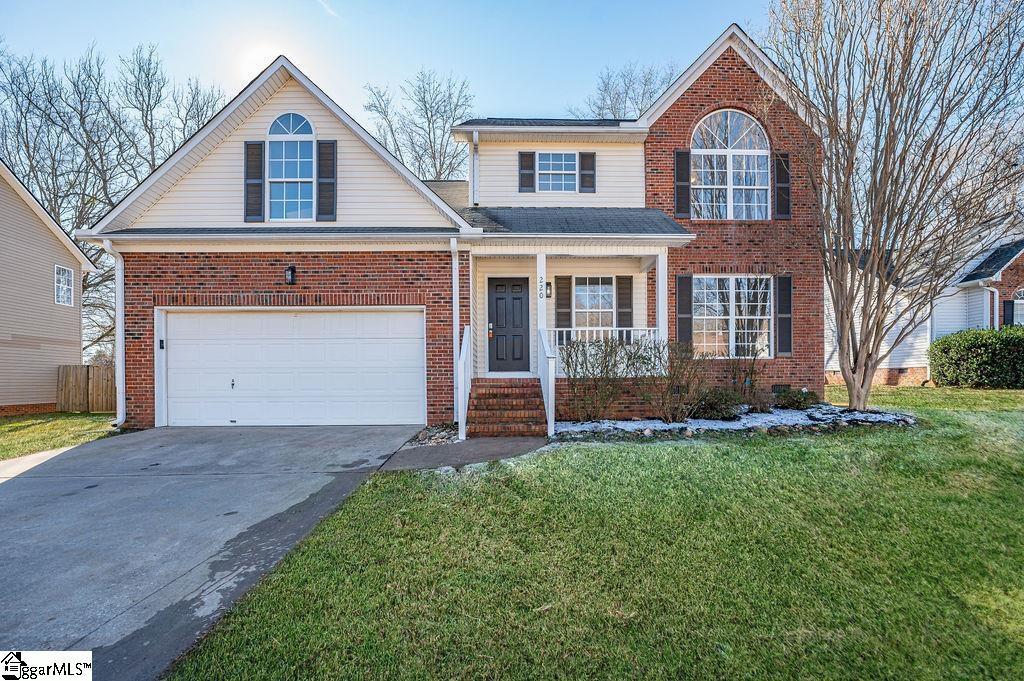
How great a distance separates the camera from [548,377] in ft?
25.1

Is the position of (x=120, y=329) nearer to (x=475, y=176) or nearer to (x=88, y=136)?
(x=475, y=176)

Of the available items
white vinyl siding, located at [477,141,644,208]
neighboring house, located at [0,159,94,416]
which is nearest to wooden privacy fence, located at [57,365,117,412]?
neighboring house, located at [0,159,94,416]

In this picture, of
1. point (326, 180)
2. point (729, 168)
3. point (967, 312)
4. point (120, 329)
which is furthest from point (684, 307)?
point (967, 312)

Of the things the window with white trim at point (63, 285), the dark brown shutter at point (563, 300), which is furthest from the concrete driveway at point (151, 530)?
the window with white trim at point (63, 285)

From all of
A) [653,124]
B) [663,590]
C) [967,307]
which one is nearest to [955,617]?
[663,590]

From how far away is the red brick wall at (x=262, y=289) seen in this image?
28.1 ft

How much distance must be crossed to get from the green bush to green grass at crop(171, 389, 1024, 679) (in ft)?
42.8

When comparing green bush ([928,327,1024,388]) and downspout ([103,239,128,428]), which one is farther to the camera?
green bush ([928,327,1024,388])

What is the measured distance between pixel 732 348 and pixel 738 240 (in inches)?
97.7

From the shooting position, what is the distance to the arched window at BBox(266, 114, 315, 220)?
8875 millimetres

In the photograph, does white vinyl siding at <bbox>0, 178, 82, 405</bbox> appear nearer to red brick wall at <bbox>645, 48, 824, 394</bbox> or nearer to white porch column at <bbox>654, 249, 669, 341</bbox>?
white porch column at <bbox>654, 249, 669, 341</bbox>

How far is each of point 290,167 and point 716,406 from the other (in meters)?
9.48

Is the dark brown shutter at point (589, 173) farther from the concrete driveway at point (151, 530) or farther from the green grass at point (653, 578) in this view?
the green grass at point (653, 578)

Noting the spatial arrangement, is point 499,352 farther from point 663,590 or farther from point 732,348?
point 663,590
